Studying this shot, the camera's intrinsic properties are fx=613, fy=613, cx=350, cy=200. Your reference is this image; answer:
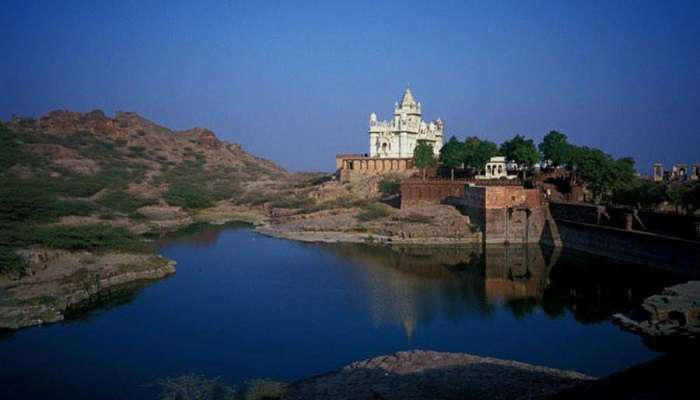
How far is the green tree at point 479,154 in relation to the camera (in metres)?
61.6

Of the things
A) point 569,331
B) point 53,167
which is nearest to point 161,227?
point 53,167

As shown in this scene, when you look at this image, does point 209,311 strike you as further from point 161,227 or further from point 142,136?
point 142,136

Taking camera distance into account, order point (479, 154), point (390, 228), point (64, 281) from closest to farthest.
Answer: point (64, 281) < point (390, 228) < point (479, 154)

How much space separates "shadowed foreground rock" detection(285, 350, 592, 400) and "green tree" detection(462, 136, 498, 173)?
42.8 m

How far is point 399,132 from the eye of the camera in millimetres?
79000

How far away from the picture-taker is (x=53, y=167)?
7881 cm

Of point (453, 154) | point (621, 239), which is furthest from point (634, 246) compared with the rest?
point (453, 154)

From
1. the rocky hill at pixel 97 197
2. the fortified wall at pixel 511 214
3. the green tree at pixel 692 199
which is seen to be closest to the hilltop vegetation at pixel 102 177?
the rocky hill at pixel 97 197

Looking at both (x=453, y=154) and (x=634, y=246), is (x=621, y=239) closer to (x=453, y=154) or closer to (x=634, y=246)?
(x=634, y=246)

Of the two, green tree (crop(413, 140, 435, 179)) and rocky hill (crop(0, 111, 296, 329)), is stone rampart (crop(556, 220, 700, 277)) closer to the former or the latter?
green tree (crop(413, 140, 435, 179))

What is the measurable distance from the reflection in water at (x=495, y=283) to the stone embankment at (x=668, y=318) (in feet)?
7.52

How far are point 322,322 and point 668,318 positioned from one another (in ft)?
45.5

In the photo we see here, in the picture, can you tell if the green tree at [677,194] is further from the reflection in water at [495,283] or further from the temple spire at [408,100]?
the temple spire at [408,100]

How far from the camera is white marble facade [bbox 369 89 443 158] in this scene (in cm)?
7857
